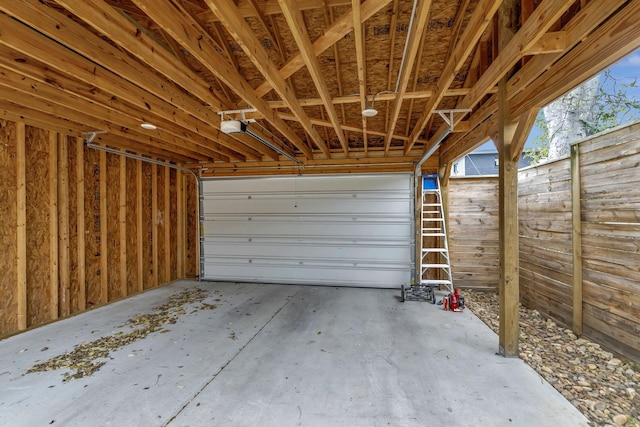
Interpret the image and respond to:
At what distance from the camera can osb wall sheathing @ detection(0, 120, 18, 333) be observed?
11.7 ft

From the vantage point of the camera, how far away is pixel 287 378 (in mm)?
2498

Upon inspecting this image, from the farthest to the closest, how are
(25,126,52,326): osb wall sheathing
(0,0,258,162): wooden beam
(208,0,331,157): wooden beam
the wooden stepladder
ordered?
the wooden stepladder → (25,126,52,326): osb wall sheathing → (0,0,258,162): wooden beam → (208,0,331,157): wooden beam

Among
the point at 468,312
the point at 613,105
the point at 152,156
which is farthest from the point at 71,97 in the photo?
the point at 613,105

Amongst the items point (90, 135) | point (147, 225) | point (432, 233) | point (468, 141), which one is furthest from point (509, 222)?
point (147, 225)

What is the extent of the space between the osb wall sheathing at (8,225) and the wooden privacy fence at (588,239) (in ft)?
22.4

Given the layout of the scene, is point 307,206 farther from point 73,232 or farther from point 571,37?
point 571,37

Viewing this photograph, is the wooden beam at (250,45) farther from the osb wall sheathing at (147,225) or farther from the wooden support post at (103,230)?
the osb wall sheathing at (147,225)

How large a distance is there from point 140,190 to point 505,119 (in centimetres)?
600

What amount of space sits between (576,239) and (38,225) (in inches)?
270

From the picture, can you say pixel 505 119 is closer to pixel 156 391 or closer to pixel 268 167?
pixel 156 391

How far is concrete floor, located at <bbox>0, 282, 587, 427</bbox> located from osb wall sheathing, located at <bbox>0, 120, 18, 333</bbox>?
382 mm

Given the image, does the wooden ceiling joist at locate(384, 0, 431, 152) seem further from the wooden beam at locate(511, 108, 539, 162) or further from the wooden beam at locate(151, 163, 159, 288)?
the wooden beam at locate(151, 163, 159, 288)

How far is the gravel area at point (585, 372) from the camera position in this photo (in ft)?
6.73

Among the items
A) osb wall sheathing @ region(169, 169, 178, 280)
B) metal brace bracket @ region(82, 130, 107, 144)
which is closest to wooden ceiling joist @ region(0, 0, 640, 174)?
metal brace bracket @ region(82, 130, 107, 144)
